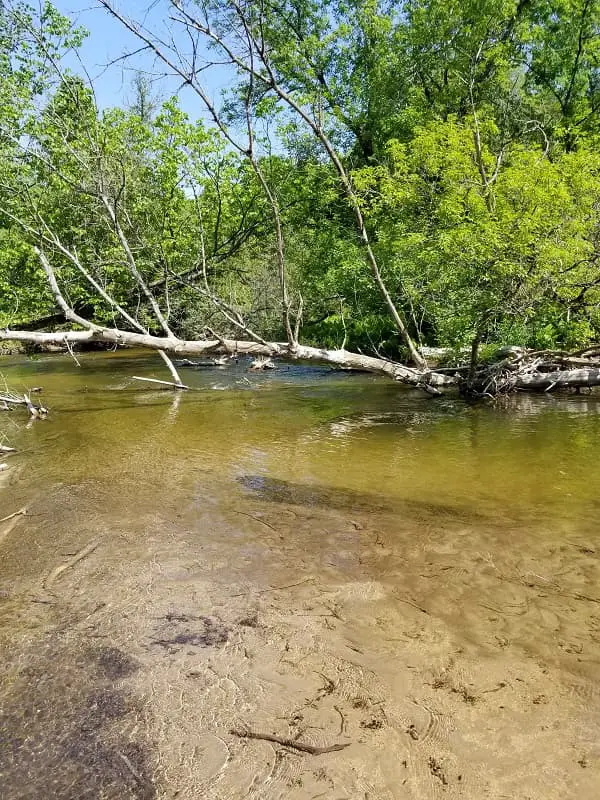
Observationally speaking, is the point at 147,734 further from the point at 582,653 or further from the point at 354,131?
the point at 354,131

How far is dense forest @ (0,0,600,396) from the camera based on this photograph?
11836 millimetres

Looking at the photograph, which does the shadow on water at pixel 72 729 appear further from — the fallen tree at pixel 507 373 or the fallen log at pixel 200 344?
the fallen tree at pixel 507 373

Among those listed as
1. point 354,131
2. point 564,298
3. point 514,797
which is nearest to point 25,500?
point 514,797

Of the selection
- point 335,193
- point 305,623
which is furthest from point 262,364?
point 305,623

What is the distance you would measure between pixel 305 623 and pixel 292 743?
1231mm

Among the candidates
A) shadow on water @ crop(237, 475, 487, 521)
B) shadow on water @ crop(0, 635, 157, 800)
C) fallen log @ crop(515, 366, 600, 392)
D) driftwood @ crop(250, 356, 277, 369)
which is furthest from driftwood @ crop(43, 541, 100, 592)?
driftwood @ crop(250, 356, 277, 369)

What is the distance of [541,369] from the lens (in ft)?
48.1

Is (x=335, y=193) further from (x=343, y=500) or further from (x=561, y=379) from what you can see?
(x=343, y=500)

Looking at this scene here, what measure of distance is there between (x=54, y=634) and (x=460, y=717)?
302 centimetres

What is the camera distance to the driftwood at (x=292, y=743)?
9.67ft

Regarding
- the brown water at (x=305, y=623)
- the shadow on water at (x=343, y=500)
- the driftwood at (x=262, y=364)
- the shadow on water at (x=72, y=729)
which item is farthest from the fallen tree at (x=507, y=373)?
the shadow on water at (x=72, y=729)

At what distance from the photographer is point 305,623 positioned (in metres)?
4.23

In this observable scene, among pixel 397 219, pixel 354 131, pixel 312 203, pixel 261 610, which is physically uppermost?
pixel 354 131

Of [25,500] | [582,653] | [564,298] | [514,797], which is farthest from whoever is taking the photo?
[564,298]
